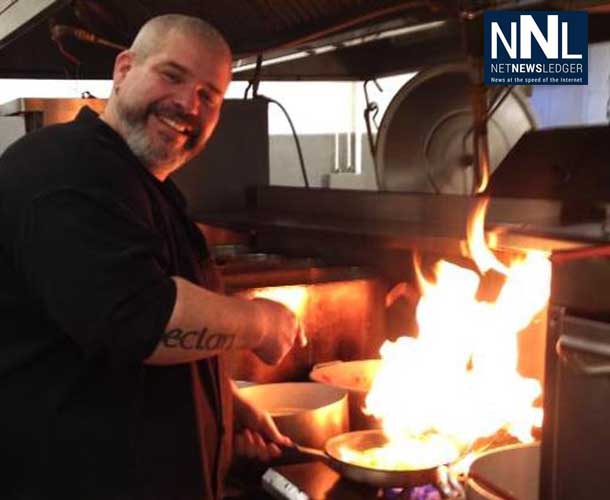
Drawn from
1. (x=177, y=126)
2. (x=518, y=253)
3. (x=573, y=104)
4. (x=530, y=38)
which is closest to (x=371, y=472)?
(x=518, y=253)

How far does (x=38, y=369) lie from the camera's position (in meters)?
1.07

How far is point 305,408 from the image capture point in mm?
1624

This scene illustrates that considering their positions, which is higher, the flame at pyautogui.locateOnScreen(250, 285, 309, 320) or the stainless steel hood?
the stainless steel hood

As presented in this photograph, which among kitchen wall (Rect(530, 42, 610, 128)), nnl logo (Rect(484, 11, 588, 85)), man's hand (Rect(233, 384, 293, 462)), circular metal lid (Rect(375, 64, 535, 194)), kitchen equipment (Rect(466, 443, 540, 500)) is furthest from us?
kitchen wall (Rect(530, 42, 610, 128))

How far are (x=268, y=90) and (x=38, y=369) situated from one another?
3686 mm

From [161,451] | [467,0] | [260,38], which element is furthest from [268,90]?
[161,451]

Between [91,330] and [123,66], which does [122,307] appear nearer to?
[91,330]

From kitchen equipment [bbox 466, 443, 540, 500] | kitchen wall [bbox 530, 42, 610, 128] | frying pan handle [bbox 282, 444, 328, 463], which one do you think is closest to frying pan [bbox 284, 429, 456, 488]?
frying pan handle [bbox 282, 444, 328, 463]

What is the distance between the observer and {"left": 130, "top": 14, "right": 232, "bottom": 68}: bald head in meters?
1.19

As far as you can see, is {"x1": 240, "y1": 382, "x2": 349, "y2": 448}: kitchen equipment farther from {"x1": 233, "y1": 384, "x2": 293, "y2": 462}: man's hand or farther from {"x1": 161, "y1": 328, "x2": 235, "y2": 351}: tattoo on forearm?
{"x1": 161, "y1": 328, "x2": 235, "y2": 351}: tattoo on forearm

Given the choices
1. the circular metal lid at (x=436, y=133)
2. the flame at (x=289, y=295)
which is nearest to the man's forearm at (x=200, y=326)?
the flame at (x=289, y=295)

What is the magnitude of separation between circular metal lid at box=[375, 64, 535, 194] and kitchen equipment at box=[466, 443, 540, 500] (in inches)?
39.9

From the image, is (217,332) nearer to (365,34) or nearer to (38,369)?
(38,369)

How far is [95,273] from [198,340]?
170mm
